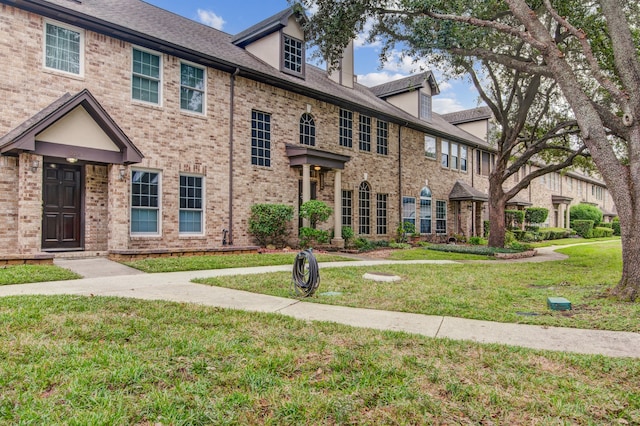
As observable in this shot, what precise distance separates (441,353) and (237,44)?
638 inches

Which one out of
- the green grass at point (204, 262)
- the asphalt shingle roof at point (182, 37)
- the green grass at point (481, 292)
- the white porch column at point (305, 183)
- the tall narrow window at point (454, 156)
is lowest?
the green grass at point (481, 292)

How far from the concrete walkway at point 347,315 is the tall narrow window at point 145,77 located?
5801 mm

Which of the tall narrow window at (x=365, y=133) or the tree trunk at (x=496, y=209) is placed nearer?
the tree trunk at (x=496, y=209)

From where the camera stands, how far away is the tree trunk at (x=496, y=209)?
18.9 meters

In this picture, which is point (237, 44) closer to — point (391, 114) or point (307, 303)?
point (391, 114)

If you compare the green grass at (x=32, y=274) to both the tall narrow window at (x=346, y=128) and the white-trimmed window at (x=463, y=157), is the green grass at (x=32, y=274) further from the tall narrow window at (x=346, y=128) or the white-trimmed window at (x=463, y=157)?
the white-trimmed window at (x=463, y=157)

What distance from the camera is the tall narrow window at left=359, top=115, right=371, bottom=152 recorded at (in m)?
19.5

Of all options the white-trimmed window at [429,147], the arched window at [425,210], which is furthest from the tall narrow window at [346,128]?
the white-trimmed window at [429,147]

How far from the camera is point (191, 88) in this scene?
1314 cm

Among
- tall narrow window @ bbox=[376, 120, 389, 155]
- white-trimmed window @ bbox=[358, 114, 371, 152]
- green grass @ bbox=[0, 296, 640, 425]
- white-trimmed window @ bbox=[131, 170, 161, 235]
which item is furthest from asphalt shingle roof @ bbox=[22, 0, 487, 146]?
green grass @ bbox=[0, 296, 640, 425]

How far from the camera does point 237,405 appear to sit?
112 inches

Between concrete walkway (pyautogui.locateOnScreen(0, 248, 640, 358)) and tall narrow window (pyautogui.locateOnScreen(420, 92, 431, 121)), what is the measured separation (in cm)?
1933

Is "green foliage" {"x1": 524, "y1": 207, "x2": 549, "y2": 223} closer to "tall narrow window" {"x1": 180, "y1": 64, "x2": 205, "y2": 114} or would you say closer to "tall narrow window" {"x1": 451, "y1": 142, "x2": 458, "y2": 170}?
"tall narrow window" {"x1": 451, "y1": 142, "x2": 458, "y2": 170}

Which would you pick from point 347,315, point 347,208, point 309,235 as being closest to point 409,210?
point 347,208
